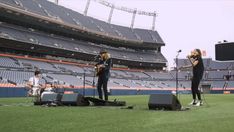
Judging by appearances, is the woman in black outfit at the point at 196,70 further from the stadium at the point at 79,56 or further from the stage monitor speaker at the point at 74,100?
the stadium at the point at 79,56

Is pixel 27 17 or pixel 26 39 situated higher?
pixel 27 17

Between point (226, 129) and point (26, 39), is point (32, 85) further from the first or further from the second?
point (26, 39)

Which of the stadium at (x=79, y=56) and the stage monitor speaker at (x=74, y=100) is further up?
the stadium at (x=79, y=56)

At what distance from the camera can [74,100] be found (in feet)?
32.3

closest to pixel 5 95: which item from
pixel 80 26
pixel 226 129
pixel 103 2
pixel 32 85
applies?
pixel 32 85

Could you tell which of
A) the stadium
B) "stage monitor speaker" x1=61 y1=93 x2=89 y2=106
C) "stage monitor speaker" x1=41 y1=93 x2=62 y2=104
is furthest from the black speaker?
the stadium

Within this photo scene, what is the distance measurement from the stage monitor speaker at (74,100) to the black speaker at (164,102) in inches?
106

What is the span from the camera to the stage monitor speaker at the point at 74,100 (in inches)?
389

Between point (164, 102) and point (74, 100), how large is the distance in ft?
10.5

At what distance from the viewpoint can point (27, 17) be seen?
143 ft

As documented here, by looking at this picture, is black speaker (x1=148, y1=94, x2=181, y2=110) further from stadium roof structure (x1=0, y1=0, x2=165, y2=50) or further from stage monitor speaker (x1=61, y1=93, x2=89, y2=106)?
stadium roof structure (x1=0, y1=0, x2=165, y2=50)

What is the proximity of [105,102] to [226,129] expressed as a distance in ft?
20.3

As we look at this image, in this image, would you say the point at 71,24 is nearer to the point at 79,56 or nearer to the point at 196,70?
the point at 79,56

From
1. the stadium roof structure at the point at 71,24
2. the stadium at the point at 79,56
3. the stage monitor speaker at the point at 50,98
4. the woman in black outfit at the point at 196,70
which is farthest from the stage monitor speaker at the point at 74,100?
the stadium roof structure at the point at 71,24
